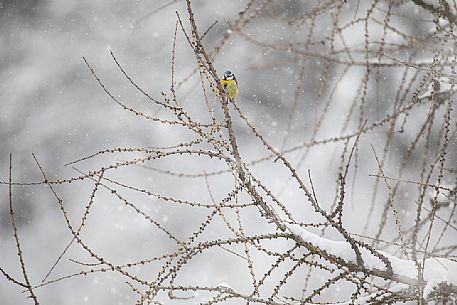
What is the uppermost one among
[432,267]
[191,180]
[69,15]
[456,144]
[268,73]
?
[69,15]

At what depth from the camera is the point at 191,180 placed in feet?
29.3

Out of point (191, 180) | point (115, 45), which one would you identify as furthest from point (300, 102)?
point (115, 45)

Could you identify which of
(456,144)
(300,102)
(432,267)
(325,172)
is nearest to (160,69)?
(300,102)

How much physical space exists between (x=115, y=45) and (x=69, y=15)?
1.10 m

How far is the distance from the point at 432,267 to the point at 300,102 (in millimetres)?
7173

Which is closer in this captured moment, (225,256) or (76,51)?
(225,256)

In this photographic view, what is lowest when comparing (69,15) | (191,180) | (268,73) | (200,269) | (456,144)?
(200,269)

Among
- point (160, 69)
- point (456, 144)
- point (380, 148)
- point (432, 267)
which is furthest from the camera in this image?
point (160, 69)

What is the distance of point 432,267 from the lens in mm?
1432

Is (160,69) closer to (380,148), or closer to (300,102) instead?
(300,102)

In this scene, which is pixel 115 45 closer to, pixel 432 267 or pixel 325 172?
pixel 325 172

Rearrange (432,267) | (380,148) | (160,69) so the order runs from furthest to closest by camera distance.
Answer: (160,69) → (380,148) → (432,267)

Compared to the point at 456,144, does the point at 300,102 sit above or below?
Answer: above

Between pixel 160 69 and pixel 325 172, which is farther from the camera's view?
pixel 160 69
